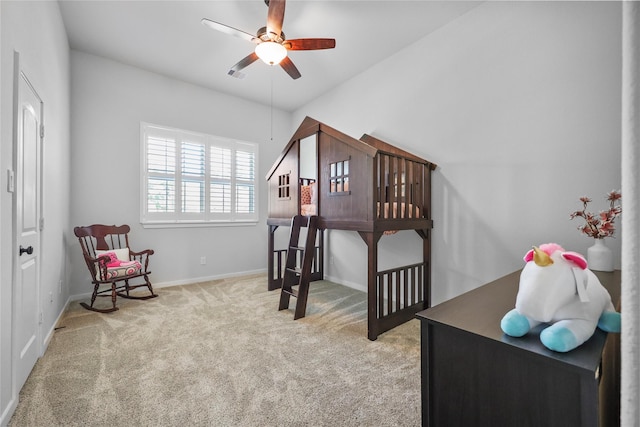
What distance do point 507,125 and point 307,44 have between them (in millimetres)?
1829

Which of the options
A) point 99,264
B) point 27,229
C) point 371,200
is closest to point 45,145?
point 27,229

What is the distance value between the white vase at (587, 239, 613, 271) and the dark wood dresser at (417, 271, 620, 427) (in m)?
0.92

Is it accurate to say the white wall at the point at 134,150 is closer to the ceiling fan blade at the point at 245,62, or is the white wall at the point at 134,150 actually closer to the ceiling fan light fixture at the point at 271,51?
the ceiling fan blade at the point at 245,62

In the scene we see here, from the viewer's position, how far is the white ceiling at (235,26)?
255 centimetres

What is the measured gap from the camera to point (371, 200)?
2.28 meters

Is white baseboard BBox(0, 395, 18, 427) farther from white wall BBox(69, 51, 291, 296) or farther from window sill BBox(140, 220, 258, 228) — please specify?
window sill BBox(140, 220, 258, 228)

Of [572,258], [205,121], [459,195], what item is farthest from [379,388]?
[205,121]

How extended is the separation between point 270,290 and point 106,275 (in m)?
1.75

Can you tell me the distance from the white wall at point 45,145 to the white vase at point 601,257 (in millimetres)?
3269

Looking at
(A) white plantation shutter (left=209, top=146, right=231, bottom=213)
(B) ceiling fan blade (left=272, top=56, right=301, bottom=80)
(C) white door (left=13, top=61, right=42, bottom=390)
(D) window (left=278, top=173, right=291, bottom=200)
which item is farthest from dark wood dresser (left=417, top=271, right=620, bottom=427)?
(A) white plantation shutter (left=209, top=146, right=231, bottom=213)

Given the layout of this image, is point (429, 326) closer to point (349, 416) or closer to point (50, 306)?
point (349, 416)

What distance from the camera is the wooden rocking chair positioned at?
286 cm

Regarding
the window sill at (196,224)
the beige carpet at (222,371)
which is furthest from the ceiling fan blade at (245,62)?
the beige carpet at (222,371)

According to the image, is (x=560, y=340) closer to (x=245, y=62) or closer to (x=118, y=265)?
(x=245, y=62)
